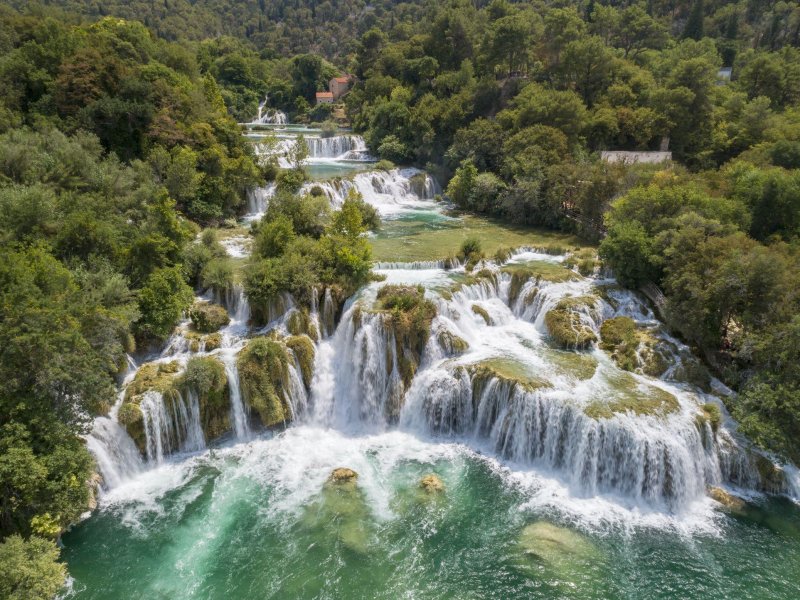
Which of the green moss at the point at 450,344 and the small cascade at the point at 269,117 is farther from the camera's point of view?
the small cascade at the point at 269,117

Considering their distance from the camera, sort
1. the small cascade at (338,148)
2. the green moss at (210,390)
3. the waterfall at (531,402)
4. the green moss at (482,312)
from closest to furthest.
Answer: the waterfall at (531,402)
the green moss at (210,390)
the green moss at (482,312)
the small cascade at (338,148)

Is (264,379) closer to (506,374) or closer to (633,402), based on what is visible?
(506,374)

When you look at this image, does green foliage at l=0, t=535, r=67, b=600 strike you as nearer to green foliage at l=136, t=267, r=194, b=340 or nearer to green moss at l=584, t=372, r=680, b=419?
green foliage at l=136, t=267, r=194, b=340

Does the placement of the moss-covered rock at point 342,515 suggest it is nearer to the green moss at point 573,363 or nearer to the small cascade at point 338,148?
the green moss at point 573,363

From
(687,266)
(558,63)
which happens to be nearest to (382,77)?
(558,63)

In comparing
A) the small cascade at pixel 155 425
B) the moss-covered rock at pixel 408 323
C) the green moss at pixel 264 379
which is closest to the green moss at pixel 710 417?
the moss-covered rock at pixel 408 323

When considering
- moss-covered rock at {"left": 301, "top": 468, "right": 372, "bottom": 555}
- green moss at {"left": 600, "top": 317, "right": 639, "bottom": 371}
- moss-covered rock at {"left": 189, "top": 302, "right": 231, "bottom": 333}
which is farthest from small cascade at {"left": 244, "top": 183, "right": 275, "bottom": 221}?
green moss at {"left": 600, "top": 317, "right": 639, "bottom": 371}
